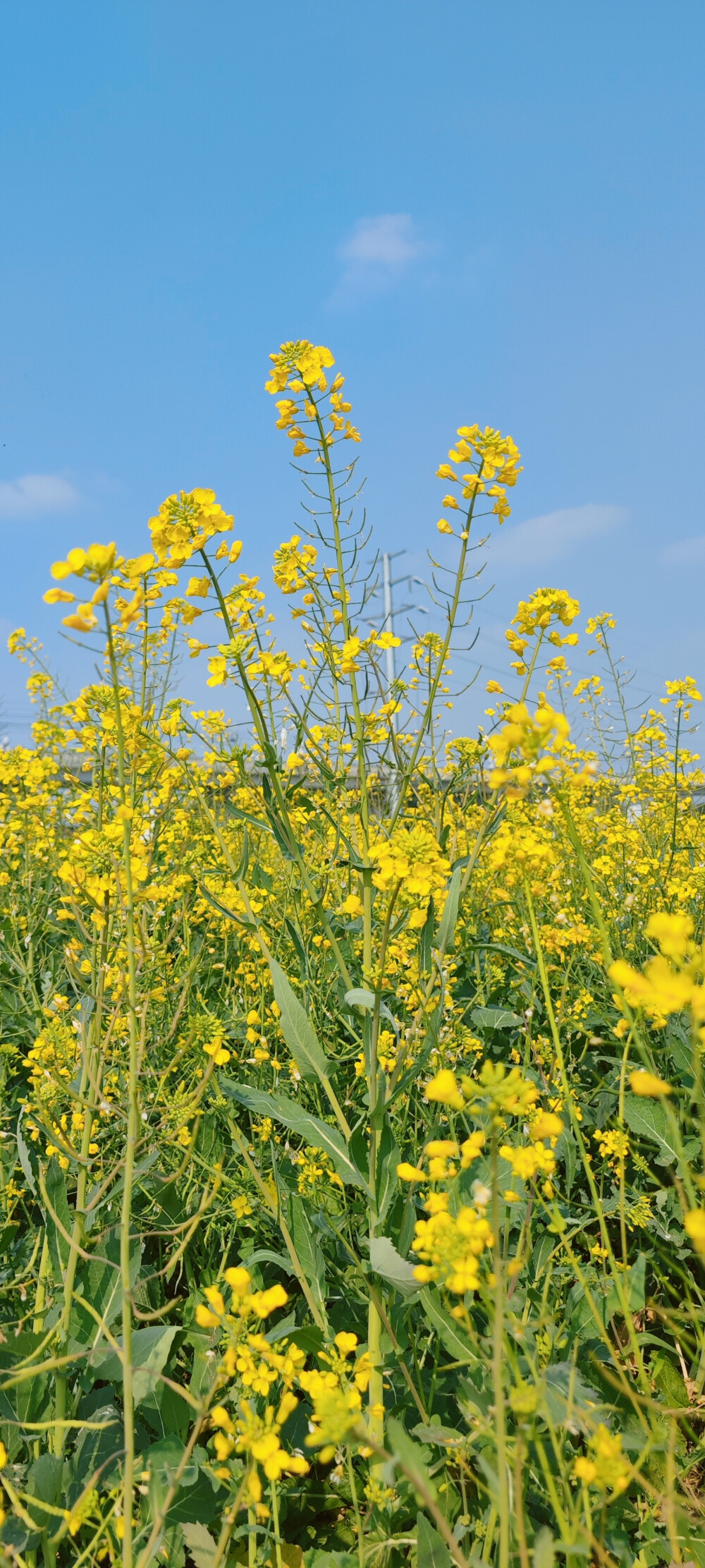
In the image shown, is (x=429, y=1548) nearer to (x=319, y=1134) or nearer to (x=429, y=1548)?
(x=429, y=1548)

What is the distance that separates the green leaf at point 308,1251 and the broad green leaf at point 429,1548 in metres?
0.45

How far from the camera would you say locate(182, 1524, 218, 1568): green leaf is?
59.1 inches

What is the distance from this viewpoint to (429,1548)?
4.61 feet

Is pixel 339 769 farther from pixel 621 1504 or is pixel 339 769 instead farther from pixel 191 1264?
pixel 621 1504

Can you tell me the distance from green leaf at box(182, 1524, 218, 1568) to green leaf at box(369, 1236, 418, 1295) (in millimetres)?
509

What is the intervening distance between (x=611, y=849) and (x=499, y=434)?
2680mm

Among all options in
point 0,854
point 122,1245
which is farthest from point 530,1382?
point 0,854

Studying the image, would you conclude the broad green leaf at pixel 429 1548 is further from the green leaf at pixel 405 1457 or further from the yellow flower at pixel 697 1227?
the yellow flower at pixel 697 1227

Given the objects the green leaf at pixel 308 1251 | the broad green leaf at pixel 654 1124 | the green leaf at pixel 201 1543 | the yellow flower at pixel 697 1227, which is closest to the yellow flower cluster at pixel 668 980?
the yellow flower at pixel 697 1227

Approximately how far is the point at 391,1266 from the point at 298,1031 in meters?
0.45

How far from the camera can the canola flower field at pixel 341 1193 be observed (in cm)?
110

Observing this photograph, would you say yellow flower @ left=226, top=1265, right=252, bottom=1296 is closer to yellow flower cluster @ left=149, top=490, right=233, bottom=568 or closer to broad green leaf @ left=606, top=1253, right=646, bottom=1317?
broad green leaf @ left=606, top=1253, right=646, bottom=1317

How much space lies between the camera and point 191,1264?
214 cm

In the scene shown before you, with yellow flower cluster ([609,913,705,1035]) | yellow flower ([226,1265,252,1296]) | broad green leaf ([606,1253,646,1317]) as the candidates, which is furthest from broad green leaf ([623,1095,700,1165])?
yellow flower cluster ([609,913,705,1035])
